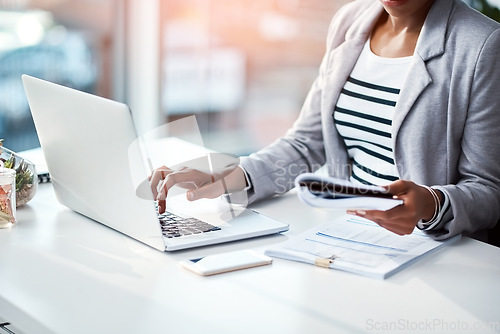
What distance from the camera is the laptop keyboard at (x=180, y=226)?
1.46m

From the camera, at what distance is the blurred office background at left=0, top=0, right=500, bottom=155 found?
3.65 metres

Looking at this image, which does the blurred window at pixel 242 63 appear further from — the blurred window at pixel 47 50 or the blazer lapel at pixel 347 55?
the blazer lapel at pixel 347 55

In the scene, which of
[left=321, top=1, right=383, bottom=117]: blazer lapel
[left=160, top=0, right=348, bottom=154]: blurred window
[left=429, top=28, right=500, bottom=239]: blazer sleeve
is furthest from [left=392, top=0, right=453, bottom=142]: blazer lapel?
[left=160, top=0, right=348, bottom=154]: blurred window

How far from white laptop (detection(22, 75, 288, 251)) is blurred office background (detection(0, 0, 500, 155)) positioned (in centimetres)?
187

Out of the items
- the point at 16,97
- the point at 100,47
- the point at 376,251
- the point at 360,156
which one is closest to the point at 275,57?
the point at 100,47

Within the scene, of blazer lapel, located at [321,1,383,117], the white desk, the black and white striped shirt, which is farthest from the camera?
blazer lapel, located at [321,1,383,117]

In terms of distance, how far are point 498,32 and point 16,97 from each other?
262 cm

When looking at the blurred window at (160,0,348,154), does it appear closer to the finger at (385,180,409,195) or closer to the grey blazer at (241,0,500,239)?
the grey blazer at (241,0,500,239)

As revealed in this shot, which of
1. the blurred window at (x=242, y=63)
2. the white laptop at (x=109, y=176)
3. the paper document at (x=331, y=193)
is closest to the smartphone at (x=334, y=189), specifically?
the paper document at (x=331, y=193)

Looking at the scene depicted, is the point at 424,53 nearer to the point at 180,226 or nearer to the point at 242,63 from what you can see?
the point at 180,226

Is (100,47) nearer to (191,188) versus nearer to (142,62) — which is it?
(142,62)

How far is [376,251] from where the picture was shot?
142 centimetres

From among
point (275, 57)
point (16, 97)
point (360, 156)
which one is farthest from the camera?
point (275, 57)

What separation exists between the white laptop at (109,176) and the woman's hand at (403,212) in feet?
0.66
